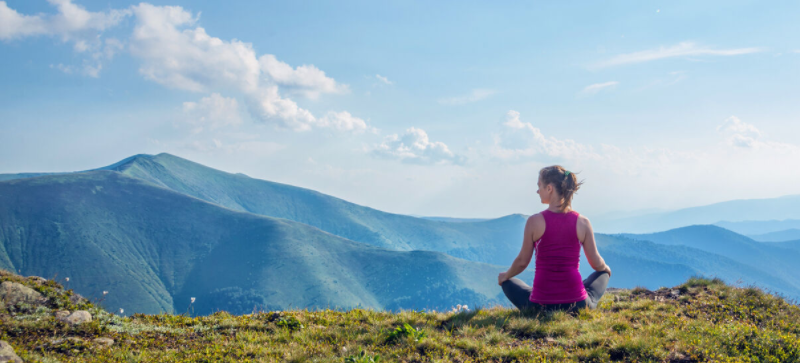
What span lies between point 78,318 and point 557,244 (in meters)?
9.33

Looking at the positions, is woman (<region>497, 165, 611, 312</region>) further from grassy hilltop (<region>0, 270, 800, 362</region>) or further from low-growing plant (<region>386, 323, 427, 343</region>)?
low-growing plant (<region>386, 323, 427, 343</region>)

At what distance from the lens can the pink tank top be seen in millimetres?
7723

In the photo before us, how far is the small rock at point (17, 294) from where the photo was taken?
8.75m

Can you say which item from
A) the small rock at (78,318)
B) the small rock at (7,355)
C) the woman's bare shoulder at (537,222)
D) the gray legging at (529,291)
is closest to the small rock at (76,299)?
the small rock at (78,318)

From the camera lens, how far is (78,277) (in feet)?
647

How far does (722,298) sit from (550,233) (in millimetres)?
4870

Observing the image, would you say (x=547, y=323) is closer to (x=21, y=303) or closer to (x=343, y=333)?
(x=343, y=333)

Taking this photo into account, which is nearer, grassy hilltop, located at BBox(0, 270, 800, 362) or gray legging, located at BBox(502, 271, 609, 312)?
grassy hilltop, located at BBox(0, 270, 800, 362)

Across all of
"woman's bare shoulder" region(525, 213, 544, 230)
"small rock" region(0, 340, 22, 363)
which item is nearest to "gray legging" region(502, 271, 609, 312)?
"woman's bare shoulder" region(525, 213, 544, 230)

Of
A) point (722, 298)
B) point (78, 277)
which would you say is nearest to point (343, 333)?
point (722, 298)

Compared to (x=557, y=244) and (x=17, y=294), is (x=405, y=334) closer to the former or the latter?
(x=557, y=244)

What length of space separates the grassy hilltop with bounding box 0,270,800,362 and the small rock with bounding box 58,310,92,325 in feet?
0.47

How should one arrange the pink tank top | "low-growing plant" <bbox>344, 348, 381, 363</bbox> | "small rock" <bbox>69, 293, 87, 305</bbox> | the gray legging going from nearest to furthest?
1. "low-growing plant" <bbox>344, 348, 381, 363</bbox>
2. the pink tank top
3. the gray legging
4. "small rock" <bbox>69, 293, 87, 305</bbox>

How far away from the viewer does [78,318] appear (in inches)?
330
